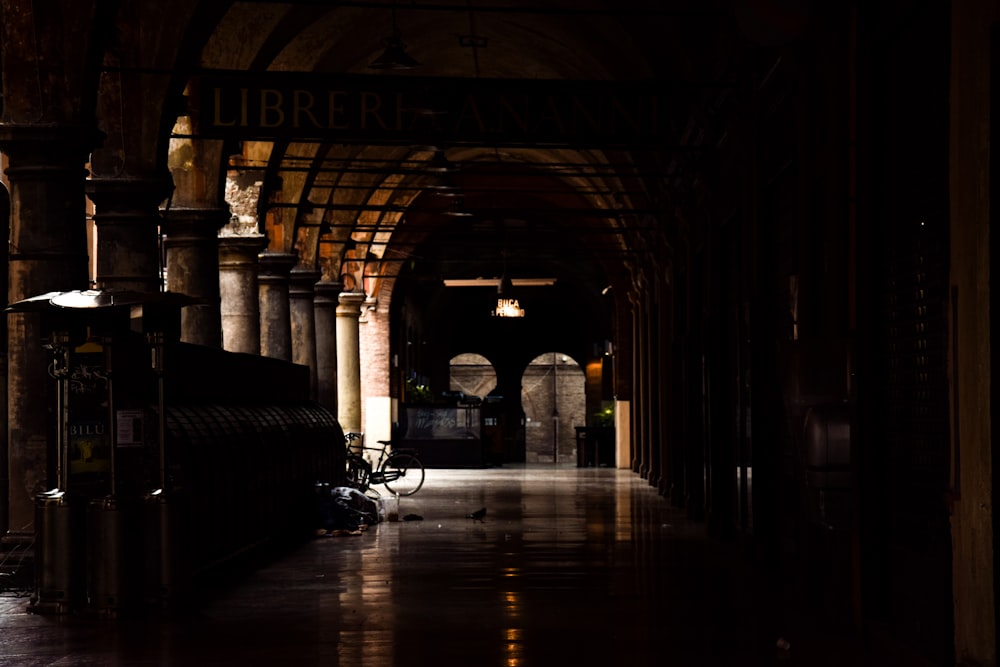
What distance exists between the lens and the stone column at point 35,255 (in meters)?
11.2

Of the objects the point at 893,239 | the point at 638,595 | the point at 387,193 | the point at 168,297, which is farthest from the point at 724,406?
the point at 387,193

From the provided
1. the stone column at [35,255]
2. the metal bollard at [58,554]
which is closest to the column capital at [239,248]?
the stone column at [35,255]

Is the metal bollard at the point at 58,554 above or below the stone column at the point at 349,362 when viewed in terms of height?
below

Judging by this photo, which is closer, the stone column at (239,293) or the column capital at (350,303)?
the stone column at (239,293)

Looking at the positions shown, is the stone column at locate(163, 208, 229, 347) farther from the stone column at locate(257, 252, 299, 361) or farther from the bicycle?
the stone column at locate(257, 252, 299, 361)

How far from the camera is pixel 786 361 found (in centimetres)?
844

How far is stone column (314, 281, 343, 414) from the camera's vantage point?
28375mm

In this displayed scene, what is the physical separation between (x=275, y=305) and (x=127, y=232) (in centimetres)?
906

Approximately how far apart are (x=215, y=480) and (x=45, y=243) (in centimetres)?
220

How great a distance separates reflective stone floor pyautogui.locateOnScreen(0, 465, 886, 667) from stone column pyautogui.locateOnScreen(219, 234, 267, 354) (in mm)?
5582

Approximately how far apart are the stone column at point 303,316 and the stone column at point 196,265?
8.16m

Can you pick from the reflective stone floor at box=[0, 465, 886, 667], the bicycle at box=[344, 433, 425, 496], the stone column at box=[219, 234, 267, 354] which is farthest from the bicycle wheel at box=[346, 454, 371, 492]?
the reflective stone floor at box=[0, 465, 886, 667]

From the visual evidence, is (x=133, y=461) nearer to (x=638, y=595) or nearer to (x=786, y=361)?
(x=638, y=595)

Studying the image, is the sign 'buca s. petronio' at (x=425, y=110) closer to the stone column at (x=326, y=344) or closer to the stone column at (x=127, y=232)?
the stone column at (x=127, y=232)
